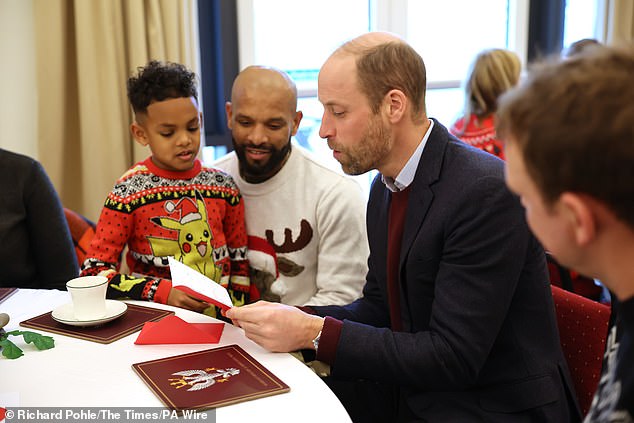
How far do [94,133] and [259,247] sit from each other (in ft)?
4.76

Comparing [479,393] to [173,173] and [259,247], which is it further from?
[173,173]

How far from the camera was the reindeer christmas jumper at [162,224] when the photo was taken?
203 centimetres

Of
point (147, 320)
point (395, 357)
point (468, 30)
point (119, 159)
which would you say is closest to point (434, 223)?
point (395, 357)

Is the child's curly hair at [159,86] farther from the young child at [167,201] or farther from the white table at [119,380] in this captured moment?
the white table at [119,380]

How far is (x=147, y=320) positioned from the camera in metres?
1.58

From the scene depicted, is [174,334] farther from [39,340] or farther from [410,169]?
[410,169]

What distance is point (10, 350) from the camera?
136 cm

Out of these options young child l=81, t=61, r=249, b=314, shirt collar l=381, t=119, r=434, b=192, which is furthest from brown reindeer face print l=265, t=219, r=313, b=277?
shirt collar l=381, t=119, r=434, b=192

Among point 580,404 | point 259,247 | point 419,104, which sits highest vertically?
→ point 419,104

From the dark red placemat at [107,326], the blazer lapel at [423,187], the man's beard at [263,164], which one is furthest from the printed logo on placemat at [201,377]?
the man's beard at [263,164]

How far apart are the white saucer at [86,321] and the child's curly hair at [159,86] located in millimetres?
740

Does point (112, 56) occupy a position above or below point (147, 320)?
above

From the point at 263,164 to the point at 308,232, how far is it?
0.27 metres

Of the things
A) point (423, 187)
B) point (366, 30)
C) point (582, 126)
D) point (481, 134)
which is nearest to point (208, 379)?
point (423, 187)
